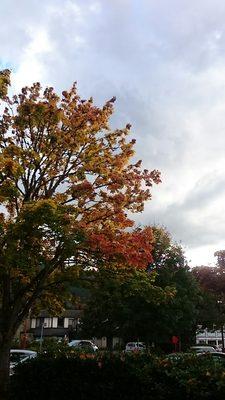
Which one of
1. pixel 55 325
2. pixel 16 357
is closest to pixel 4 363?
pixel 16 357

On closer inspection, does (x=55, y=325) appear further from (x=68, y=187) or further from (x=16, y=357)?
(x=68, y=187)

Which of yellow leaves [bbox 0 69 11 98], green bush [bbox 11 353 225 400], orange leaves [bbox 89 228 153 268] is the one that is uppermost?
yellow leaves [bbox 0 69 11 98]

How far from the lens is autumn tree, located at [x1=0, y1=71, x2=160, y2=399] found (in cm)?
1423

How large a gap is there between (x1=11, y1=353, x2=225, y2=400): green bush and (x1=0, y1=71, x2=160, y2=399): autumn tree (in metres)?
3.38

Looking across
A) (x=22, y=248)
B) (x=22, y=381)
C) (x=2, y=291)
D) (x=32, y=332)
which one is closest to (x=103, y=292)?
(x=2, y=291)

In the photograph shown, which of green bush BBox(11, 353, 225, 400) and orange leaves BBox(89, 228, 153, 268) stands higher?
orange leaves BBox(89, 228, 153, 268)

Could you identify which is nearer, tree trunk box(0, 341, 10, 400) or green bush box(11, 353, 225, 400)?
green bush box(11, 353, 225, 400)

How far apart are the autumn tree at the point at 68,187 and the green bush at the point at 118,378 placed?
3.38m

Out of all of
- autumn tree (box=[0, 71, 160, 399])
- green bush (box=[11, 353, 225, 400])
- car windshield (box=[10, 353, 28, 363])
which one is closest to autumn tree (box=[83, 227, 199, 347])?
car windshield (box=[10, 353, 28, 363])

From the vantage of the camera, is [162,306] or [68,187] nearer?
[68,187]

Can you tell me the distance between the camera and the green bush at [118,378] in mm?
8742

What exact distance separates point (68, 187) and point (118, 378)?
24.1ft

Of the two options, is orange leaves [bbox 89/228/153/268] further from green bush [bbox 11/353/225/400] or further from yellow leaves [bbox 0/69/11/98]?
yellow leaves [bbox 0/69/11/98]

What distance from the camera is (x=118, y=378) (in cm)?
962
